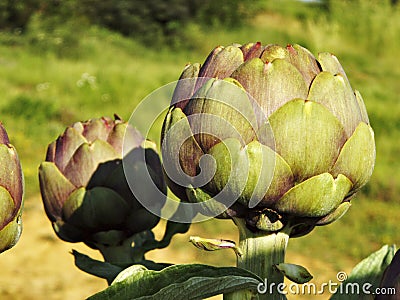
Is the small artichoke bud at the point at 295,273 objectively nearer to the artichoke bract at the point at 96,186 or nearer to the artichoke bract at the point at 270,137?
the artichoke bract at the point at 270,137

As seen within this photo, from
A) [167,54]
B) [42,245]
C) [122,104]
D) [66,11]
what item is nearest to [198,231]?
[42,245]

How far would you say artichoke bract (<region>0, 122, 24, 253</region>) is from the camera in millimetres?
298

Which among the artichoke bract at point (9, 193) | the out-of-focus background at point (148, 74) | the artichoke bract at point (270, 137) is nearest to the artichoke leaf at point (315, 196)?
the artichoke bract at point (270, 137)

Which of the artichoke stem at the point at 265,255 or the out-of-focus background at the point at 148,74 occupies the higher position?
the artichoke stem at the point at 265,255

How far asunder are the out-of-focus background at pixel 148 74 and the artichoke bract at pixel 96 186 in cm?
173

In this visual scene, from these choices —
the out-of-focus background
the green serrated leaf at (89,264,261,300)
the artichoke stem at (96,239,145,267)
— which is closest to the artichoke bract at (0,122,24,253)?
the green serrated leaf at (89,264,261,300)

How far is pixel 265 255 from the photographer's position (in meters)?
0.33

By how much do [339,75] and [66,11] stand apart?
19.8 feet

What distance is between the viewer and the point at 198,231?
257 cm

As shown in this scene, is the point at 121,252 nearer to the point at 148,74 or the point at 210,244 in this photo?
the point at 210,244

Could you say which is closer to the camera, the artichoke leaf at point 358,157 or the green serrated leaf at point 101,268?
the artichoke leaf at point 358,157

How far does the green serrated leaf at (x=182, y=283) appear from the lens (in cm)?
28

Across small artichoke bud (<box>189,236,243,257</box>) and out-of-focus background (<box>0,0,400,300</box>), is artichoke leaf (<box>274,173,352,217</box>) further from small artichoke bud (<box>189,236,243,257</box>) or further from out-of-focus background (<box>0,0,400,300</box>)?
out-of-focus background (<box>0,0,400,300</box>)

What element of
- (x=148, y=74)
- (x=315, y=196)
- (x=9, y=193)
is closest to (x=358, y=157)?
(x=315, y=196)
